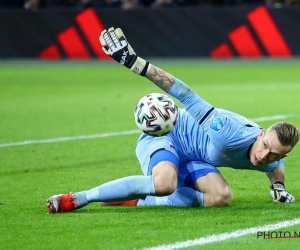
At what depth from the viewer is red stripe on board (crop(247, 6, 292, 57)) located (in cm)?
2612

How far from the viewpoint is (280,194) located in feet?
24.9

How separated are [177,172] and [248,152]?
2.22 feet

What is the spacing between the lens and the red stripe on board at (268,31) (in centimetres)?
2612

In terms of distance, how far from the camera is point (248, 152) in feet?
23.4

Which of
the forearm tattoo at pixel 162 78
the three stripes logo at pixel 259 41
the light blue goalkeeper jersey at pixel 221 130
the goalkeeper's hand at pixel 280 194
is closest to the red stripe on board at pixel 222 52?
the three stripes logo at pixel 259 41

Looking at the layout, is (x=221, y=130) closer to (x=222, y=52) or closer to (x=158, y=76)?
(x=158, y=76)

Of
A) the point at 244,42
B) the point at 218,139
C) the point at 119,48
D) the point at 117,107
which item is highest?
the point at 119,48

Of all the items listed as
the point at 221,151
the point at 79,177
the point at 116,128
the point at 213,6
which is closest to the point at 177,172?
the point at 221,151

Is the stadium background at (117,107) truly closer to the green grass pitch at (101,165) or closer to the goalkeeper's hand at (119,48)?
the green grass pitch at (101,165)

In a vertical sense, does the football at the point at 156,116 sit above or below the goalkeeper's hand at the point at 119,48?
below

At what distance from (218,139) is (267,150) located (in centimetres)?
48

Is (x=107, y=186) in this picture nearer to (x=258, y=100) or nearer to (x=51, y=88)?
(x=258, y=100)

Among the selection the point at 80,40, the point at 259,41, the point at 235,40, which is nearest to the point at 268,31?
the point at 259,41

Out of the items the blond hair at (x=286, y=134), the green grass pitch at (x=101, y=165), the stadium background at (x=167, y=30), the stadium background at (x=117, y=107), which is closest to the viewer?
the green grass pitch at (x=101, y=165)
